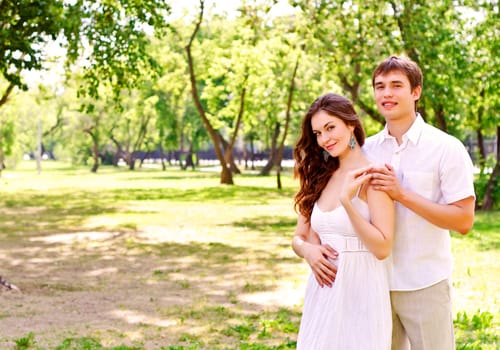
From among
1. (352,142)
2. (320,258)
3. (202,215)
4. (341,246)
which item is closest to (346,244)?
(341,246)

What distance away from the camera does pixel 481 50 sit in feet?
67.9

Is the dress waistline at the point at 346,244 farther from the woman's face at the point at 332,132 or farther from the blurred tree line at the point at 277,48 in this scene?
the blurred tree line at the point at 277,48

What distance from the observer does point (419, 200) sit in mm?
3254

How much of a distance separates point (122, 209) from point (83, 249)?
9791 millimetres

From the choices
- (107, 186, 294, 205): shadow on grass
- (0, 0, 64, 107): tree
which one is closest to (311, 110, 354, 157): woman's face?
(0, 0, 64, 107): tree

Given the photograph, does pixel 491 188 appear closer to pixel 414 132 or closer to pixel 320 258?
pixel 414 132

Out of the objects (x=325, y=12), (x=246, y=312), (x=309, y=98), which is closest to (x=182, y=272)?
(x=246, y=312)

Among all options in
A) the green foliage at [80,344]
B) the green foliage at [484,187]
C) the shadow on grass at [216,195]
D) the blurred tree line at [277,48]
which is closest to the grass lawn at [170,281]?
the green foliage at [80,344]

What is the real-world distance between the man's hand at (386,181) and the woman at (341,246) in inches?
1.7

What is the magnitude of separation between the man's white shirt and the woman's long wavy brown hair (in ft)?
0.69

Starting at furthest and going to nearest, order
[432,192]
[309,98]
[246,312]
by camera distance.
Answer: [309,98]
[246,312]
[432,192]

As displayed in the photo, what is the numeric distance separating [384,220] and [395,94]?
24.3 inches

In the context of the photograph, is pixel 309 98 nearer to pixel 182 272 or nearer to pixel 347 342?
pixel 182 272

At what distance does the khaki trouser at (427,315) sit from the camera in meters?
3.47
